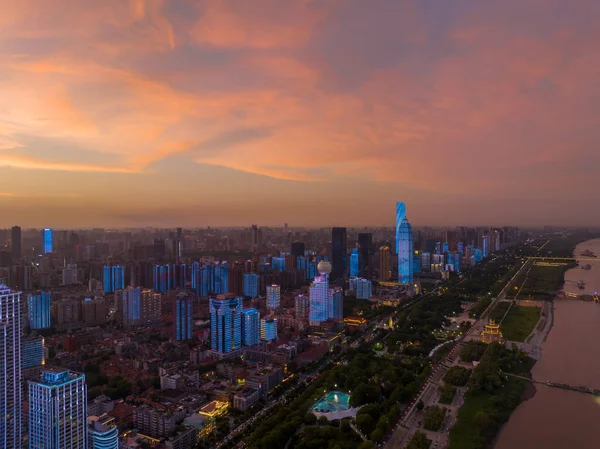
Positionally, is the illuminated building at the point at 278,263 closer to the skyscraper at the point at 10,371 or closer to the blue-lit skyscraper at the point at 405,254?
the blue-lit skyscraper at the point at 405,254

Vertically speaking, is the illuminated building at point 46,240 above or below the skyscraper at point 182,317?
above

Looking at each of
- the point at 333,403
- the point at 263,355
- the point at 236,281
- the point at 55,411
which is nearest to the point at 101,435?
the point at 55,411

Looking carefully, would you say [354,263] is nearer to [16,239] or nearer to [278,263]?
[278,263]

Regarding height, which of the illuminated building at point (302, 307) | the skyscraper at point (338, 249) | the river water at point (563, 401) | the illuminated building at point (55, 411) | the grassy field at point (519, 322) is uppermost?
the skyscraper at point (338, 249)

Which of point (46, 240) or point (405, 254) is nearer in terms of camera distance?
point (405, 254)

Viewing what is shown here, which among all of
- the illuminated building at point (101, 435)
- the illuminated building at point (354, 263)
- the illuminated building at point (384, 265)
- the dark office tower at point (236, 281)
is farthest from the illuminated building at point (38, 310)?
the illuminated building at point (384, 265)

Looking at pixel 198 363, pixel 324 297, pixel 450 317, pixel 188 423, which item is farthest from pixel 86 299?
pixel 450 317
